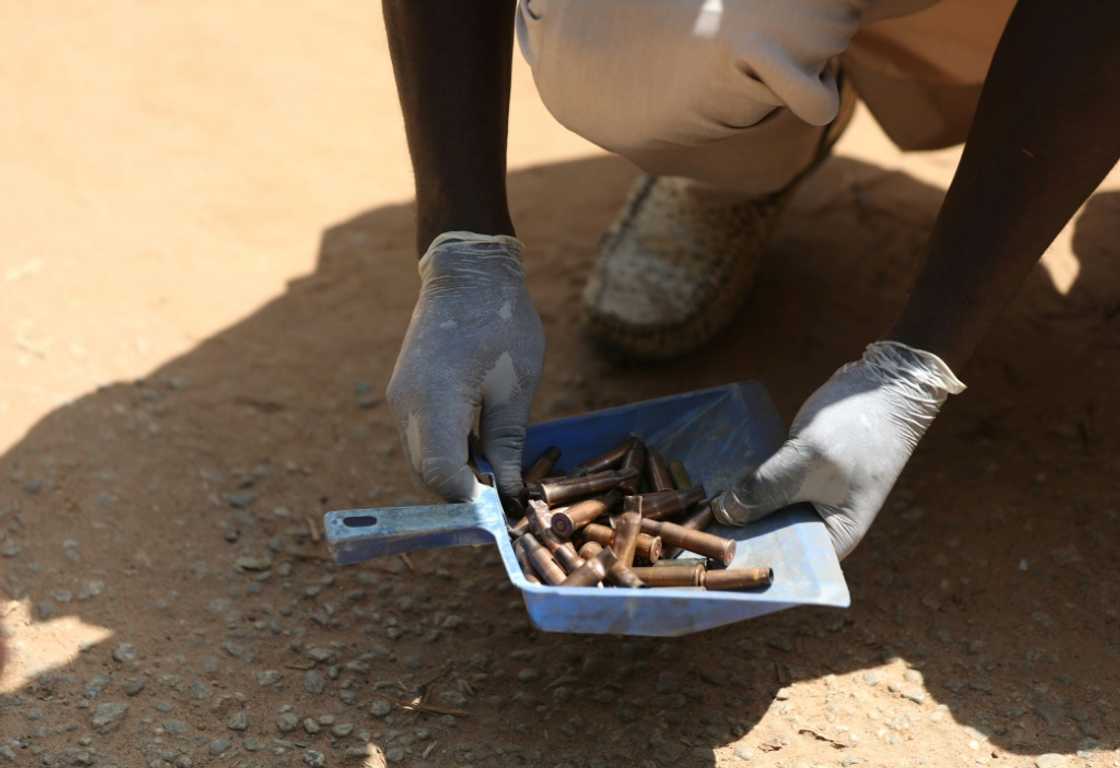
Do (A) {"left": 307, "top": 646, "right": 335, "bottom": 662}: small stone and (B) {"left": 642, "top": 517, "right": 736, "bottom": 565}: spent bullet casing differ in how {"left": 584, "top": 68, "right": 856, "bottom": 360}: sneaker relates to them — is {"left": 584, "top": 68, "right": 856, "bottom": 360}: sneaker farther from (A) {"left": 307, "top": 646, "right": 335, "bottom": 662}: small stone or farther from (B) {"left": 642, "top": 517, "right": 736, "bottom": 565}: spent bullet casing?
(A) {"left": 307, "top": 646, "right": 335, "bottom": 662}: small stone

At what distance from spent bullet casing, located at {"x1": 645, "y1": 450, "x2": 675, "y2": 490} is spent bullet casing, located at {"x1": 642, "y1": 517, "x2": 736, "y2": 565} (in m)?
0.17

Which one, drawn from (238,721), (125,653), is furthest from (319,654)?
(125,653)

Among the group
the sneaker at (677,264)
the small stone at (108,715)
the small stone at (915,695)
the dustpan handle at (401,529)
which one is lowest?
the small stone at (915,695)

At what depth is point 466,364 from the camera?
2.18m

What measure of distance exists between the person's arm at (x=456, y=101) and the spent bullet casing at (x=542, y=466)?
16.5 inches

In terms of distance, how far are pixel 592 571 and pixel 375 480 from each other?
814mm

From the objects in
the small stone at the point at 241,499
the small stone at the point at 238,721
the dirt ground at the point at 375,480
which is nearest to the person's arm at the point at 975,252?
the dirt ground at the point at 375,480

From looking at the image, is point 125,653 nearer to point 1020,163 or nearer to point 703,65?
point 703,65

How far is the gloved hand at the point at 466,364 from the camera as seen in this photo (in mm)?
2102

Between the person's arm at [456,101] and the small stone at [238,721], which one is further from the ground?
the person's arm at [456,101]

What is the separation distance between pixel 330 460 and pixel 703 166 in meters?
1.01

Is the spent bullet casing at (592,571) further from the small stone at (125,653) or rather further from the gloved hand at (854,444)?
the small stone at (125,653)

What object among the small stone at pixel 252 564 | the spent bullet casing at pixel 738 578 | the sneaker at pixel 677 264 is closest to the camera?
the spent bullet casing at pixel 738 578

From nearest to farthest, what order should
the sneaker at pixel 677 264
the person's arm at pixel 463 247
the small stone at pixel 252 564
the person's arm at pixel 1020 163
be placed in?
1. the person's arm at pixel 1020 163
2. the person's arm at pixel 463 247
3. the small stone at pixel 252 564
4. the sneaker at pixel 677 264
